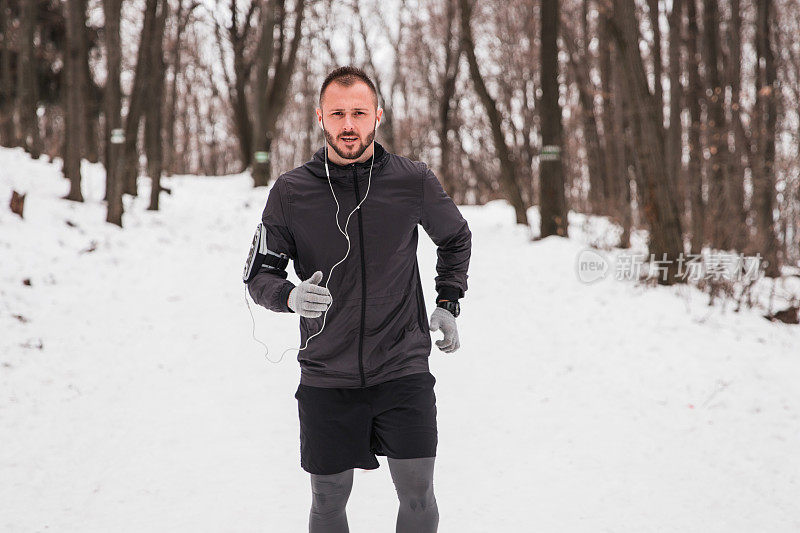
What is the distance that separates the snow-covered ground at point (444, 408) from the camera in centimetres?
361

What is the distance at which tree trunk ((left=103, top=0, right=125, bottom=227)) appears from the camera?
9906mm

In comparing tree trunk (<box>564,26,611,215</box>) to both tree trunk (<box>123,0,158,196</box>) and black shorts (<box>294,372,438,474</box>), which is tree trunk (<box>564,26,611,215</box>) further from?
black shorts (<box>294,372,438,474</box>)

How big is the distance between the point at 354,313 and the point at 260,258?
399 millimetres

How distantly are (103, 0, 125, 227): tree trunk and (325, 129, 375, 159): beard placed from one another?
8976 mm

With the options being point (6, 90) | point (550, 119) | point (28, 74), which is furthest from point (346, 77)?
point (6, 90)

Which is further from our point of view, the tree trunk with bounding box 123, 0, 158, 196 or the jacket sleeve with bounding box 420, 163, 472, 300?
the tree trunk with bounding box 123, 0, 158, 196

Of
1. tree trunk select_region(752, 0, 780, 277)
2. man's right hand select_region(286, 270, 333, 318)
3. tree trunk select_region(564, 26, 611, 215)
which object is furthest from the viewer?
tree trunk select_region(564, 26, 611, 215)

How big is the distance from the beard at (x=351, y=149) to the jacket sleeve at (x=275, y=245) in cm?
23

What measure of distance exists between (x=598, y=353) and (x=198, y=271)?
558 centimetres

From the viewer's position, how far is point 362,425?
226 centimetres

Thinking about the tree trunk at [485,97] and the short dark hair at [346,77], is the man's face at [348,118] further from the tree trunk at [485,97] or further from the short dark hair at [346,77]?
the tree trunk at [485,97]

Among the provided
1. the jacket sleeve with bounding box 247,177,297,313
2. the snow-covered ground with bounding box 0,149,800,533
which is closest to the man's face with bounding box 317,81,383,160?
the jacket sleeve with bounding box 247,177,297,313

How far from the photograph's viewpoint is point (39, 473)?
384cm

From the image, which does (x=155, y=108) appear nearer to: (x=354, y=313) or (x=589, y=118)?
(x=589, y=118)
